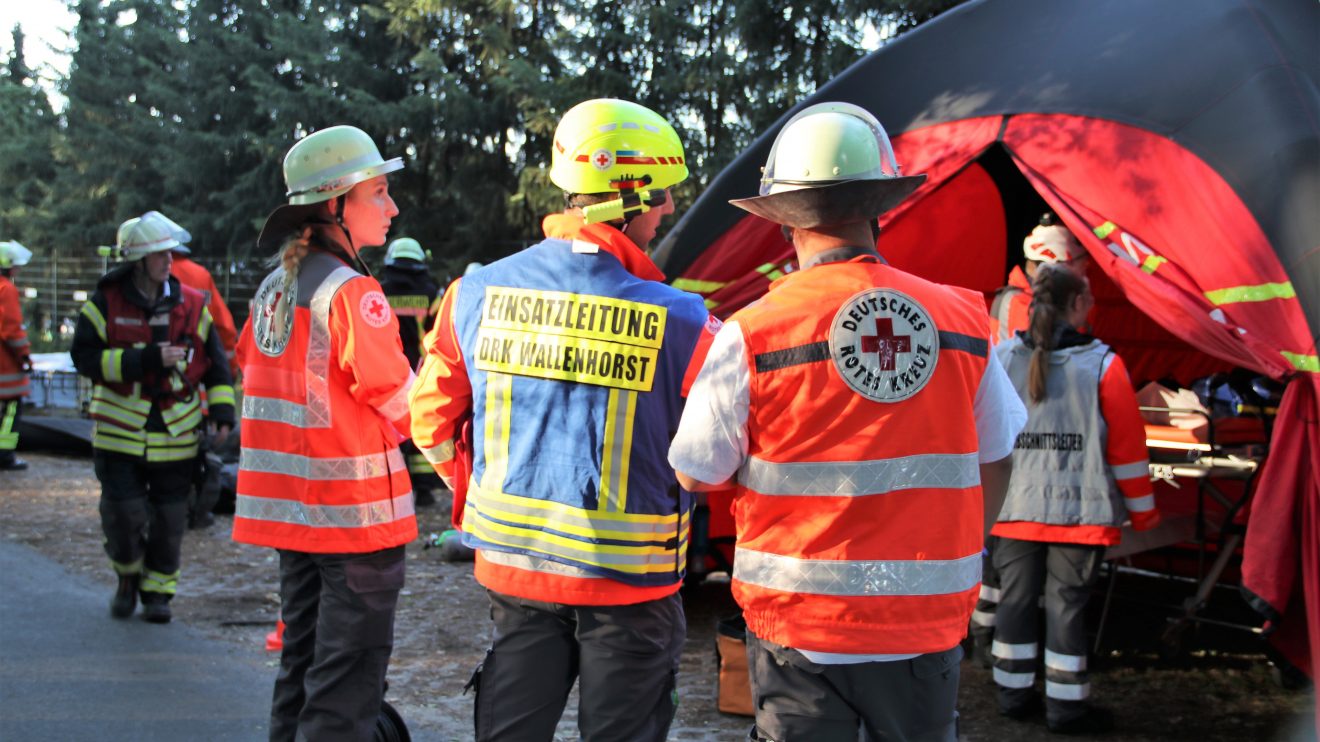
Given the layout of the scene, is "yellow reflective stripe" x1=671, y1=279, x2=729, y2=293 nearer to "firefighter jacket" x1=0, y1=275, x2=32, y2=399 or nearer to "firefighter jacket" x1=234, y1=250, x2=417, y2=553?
"firefighter jacket" x1=234, y1=250, x2=417, y2=553

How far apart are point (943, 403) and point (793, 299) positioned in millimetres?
382

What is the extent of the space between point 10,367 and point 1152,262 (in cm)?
1016

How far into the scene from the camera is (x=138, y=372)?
6270 millimetres

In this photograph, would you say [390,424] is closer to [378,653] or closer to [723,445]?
[378,653]

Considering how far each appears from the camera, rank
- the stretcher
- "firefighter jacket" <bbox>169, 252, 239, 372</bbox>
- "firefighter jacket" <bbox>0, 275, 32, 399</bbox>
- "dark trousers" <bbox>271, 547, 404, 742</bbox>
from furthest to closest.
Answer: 1. "firefighter jacket" <bbox>0, 275, 32, 399</bbox>
2. "firefighter jacket" <bbox>169, 252, 239, 372</bbox>
3. the stretcher
4. "dark trousers" <bbox>271, 547, 404, 742</bbox>

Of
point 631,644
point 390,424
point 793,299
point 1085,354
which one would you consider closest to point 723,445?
point 793,299

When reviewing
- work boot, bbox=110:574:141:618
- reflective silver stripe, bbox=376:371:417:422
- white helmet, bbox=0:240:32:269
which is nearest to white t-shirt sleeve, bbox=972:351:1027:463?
reflective silver stripe, bbox=376:371:417:422

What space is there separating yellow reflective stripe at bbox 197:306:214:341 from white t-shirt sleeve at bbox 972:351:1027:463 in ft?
17.0

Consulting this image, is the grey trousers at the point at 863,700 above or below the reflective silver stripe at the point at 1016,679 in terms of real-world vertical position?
above

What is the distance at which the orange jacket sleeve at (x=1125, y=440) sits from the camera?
4.96 meters

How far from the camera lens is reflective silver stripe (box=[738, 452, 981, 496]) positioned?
2.46 metres

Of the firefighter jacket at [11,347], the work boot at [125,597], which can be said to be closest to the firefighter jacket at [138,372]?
the work boot at [125,597]

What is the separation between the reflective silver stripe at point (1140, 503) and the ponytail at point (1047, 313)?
1.84 feet

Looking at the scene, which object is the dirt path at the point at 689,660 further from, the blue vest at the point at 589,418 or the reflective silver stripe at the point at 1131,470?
the blue vest at the point at 589,418
